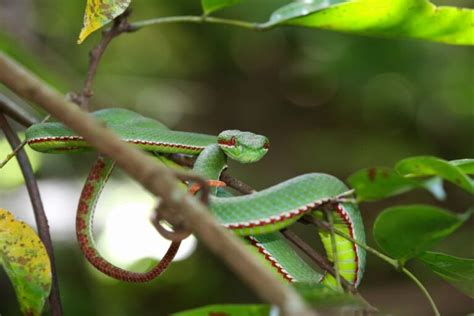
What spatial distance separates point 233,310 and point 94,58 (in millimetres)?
1173

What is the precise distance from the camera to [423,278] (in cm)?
482

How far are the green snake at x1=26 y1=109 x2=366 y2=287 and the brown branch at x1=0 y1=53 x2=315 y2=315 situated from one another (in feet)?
2.07

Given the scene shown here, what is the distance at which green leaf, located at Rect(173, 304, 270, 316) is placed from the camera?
133cm

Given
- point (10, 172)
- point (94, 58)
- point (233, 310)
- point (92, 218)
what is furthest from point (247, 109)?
point (233, 310)

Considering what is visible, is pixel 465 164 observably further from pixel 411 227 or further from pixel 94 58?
pixel 94 58

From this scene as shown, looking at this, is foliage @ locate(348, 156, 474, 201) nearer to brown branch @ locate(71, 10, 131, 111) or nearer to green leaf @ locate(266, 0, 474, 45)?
green leaf @ locate(266, 0, 474, 45)

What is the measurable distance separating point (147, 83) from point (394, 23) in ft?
10.9

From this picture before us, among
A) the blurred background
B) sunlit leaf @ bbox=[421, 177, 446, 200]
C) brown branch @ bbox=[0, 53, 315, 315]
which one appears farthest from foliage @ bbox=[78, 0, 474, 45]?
the blurred background

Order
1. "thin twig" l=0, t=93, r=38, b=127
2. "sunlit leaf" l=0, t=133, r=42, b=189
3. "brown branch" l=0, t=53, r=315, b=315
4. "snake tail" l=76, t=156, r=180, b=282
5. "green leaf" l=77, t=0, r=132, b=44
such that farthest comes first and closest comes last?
"sunlit leaf" l=0, t=133, r=42, b=189 < "thin twig" l=0, t=93, r=38, b=127 < "snake tail" l=76, t=156, r=180, b=282 < "green leaf" l=77, t=0, r=132, b=44 < "brown branch" l=0, t=53, r=315, b=315

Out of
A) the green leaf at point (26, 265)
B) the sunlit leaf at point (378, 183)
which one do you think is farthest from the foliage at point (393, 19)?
the green leaf at point (26, 265)

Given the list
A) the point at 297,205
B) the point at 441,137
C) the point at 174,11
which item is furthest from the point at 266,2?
the point at 297,205

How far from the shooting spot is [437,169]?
1489 millimetres

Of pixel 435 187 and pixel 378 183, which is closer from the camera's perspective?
pixel 435 187

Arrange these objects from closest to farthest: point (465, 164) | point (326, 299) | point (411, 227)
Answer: point (326, 299), point (411, 227), point (465, 164)
